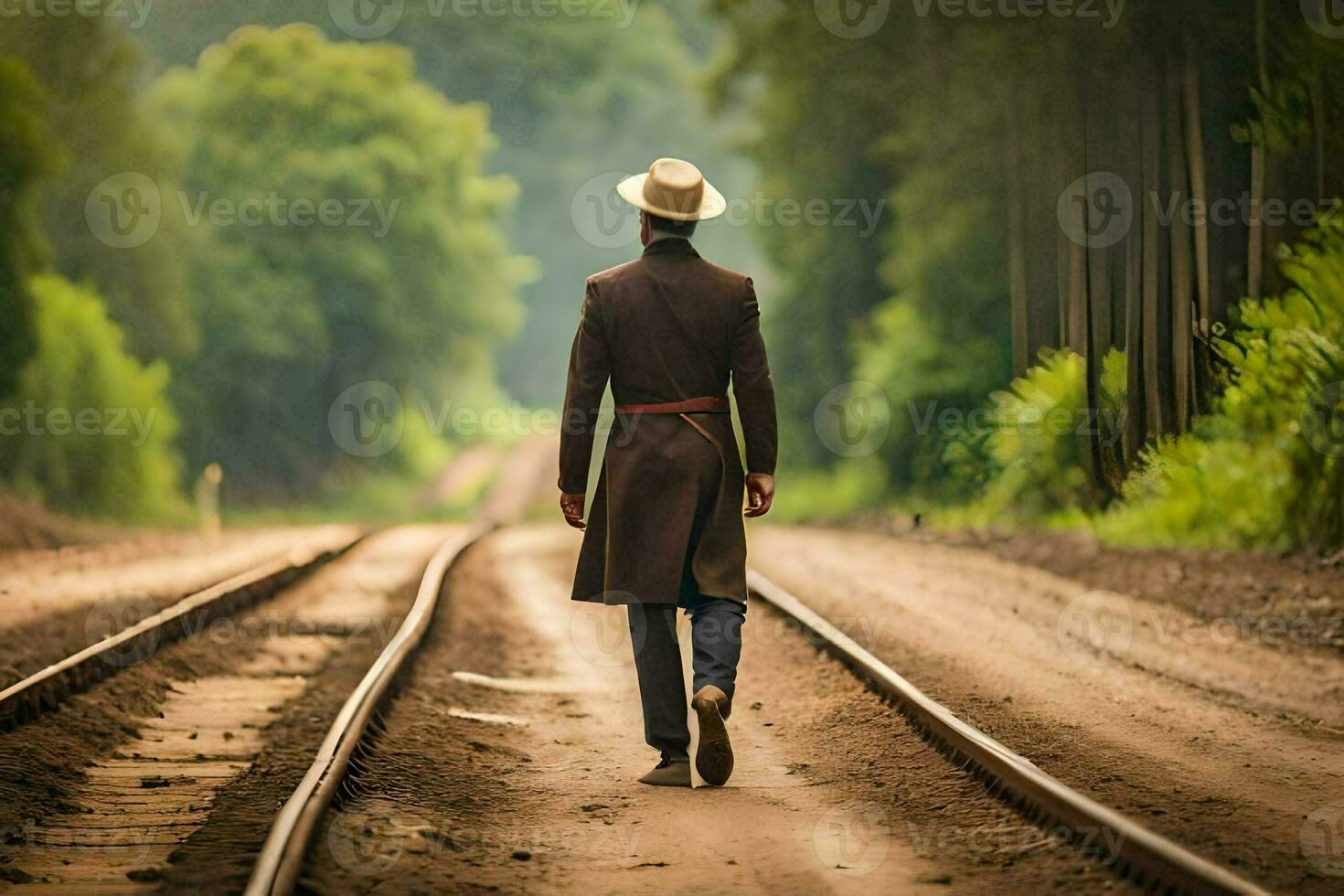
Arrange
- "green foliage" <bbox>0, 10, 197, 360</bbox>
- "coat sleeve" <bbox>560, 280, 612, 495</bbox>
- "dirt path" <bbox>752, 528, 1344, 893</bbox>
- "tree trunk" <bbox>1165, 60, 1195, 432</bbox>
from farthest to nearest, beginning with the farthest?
1. "green foliage" <bbox>0, 10, 197, 360</bbox>
2. "tree trunk" <bbox>1165, 60, 1195, 432</bbox>
3. "coat sleeve" <bbox>560, 280, 612, 495</bbox>
4. "dirt path" <bbox>752, 528, 1344, 893</bbox>

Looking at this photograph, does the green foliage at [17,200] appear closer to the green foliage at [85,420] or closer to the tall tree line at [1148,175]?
the green foliage at [85,420]

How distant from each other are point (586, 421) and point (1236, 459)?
7652 mm

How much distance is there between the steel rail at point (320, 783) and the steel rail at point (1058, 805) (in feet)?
A: 7.45

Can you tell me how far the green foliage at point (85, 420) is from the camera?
2372 centimetres

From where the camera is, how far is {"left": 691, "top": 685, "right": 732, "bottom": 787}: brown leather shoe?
547cm

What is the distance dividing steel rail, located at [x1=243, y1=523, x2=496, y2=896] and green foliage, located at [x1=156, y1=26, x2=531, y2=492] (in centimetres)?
2806

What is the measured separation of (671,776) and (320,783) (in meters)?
1.31

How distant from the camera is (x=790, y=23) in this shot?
27609 mm

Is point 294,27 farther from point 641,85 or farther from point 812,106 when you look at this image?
point 641,85

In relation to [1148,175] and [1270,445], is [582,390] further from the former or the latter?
[1270,445]

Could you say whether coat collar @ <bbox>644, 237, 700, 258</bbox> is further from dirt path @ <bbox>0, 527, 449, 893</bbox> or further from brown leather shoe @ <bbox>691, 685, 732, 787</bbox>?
dirt path @ <bbox>0, 527, 449, 893</bbox>

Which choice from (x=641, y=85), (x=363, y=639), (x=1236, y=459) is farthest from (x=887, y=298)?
(x=641, y=85)

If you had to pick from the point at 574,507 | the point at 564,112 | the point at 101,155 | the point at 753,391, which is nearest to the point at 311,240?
the point at 101,155

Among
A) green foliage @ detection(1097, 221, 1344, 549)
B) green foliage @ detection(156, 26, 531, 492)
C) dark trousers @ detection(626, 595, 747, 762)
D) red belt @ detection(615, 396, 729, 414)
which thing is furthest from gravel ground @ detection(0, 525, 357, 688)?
green foliage @ detection(156, 26, 531, 492)
